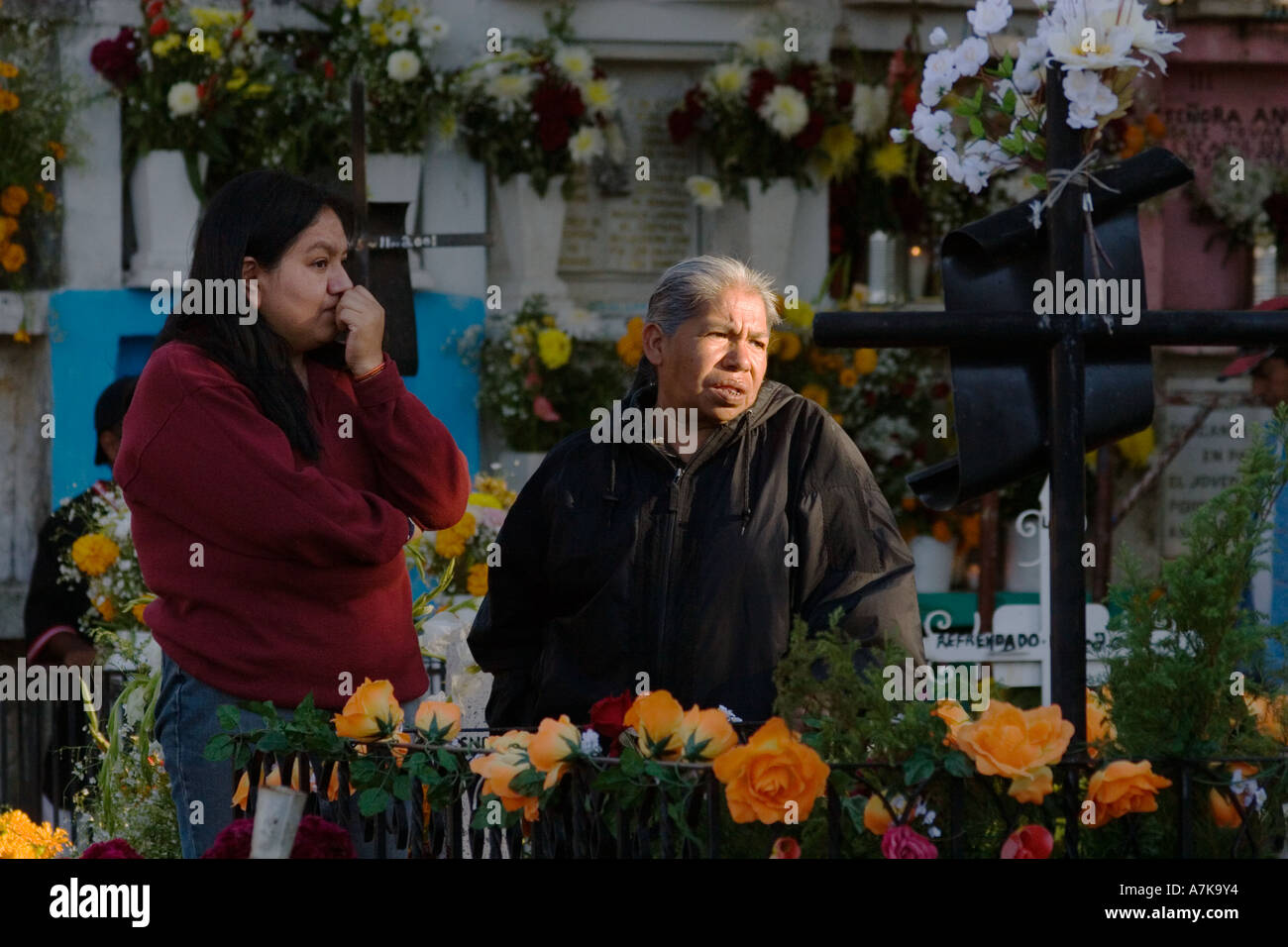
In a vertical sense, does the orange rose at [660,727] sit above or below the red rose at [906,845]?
above

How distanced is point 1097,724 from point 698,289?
1.21 meters

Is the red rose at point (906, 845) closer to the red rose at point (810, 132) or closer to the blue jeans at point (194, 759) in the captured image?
the blue jeans at point (194, 759)

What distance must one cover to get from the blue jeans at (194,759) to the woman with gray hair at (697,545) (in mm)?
531

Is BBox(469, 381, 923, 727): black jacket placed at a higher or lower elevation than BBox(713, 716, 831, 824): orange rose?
higher

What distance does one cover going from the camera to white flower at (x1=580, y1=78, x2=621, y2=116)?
24.3ft

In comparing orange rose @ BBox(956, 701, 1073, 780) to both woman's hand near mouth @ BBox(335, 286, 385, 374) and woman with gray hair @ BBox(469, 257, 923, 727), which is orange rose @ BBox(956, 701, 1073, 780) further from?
woman's hand near mouth @ BBox(335, 286, 385, 374)

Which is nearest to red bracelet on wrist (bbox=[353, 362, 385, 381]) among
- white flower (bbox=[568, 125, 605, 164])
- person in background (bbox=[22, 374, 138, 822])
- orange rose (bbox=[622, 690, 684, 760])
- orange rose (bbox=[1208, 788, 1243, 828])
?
orange rose (bbox=[622, 690, 684, 760])

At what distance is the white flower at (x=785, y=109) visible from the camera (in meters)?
7.48

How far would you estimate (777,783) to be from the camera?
1.92 metres

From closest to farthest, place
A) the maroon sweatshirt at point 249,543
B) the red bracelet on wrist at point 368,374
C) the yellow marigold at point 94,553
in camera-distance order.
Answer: the maroon sweatshirt at point 249,543 → the red bracelet on wrist at point 368,374 → the yellow marigold at point 94,553

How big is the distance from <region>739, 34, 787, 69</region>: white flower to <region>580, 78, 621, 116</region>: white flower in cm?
57

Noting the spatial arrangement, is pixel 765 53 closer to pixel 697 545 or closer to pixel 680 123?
pixel 680 123

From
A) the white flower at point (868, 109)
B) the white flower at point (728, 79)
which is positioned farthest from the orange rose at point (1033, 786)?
the white flower at point (868, 109)
